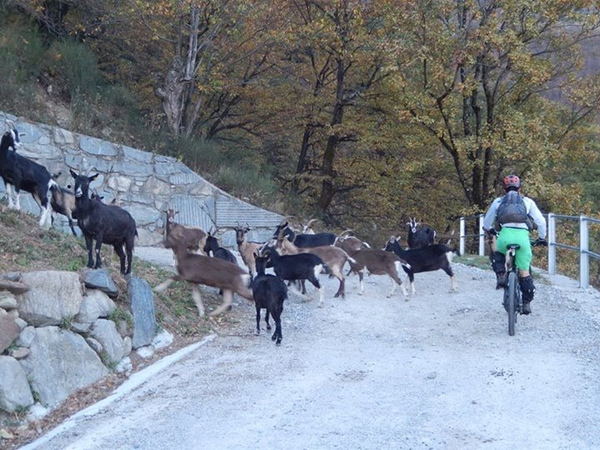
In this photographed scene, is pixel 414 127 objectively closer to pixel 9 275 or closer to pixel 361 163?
pixel 361 163

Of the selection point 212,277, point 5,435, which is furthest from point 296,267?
point 5,435

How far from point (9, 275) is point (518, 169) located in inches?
845

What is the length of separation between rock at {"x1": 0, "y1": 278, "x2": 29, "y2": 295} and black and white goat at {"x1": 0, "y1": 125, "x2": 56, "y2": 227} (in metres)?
4.22

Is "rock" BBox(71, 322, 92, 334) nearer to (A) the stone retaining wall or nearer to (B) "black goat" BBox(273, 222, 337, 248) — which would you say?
(B) "black goat" BBox(273, 222, 337, 248)

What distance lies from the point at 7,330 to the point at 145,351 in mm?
2206

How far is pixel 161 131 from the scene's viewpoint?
71.8ft

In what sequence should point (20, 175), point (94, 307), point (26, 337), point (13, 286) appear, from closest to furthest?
point (26, 337), point (13, 286), point (94, 307), point (20, 175)

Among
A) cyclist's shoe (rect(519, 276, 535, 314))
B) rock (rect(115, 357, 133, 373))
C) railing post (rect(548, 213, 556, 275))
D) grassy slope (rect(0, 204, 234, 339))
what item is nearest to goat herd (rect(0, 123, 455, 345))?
grassy slope (rect(0, 204, 234, 339))

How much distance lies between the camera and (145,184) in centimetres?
2011

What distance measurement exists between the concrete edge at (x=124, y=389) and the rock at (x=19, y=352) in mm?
809

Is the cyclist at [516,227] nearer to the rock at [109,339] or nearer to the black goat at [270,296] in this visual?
the black goat at [270,296]

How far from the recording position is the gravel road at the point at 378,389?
22.4 feet

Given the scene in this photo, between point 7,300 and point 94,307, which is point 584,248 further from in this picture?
point 7,300

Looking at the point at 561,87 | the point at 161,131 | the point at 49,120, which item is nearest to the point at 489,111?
the point at 561,87
